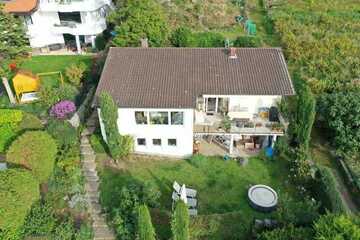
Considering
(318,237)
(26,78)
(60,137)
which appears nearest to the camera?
(318,237)

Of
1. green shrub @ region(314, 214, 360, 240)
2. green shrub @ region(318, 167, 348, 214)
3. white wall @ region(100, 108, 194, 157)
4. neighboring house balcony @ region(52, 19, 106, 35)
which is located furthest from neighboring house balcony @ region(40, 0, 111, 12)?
green shrub @ region(314, 214, 360, 240)

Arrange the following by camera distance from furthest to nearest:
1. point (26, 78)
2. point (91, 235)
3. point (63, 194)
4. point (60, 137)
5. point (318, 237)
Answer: point (26, 78)
point (60, 137)
point (63, 194)
point (91, 235)
point (318, 237)

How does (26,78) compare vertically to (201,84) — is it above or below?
below

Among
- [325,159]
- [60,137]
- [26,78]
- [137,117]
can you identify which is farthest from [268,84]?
[26,78]

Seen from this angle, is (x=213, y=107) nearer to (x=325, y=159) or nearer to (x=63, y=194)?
(x=325, y=159)

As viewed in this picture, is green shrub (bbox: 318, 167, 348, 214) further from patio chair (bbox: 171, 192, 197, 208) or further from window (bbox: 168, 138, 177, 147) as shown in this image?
window (bbox: 168, 138, 177, 147)

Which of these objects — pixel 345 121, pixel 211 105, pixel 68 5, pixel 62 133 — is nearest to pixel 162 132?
pixel 211 105

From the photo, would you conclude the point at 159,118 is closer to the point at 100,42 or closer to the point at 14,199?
the point at 14,199
